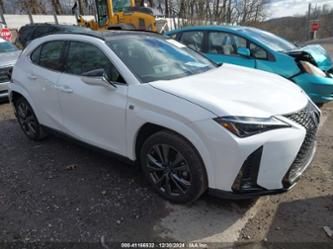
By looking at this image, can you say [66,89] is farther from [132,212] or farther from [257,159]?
[257,159]

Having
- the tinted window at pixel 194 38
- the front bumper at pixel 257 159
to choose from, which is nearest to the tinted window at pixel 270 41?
the tinted window at pixel 194 38

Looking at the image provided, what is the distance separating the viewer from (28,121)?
16.0ft

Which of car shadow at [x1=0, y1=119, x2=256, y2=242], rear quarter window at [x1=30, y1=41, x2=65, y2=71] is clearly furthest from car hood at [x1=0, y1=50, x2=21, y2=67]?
car shadow at [x1=0, y1=119, x2=256, y2=242]

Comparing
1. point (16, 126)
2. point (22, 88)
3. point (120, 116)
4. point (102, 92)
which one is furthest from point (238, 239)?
point (16, 126)

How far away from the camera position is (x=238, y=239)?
2.69m

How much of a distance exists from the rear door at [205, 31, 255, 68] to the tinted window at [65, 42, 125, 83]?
3270mm

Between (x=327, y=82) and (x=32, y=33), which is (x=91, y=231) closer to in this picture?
(x=327, y=82)

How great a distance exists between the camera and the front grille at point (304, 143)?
2.76m

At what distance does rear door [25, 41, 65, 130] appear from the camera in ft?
13.3

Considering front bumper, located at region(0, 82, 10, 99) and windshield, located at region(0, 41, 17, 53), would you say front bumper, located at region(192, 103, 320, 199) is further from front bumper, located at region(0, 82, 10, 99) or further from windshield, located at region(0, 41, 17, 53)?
windshield, located at region(0, 41, 17, 53)

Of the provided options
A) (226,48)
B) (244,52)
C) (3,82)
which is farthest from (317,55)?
(3,82)

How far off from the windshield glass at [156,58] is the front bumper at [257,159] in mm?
1043

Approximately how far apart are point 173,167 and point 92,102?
1169 mm

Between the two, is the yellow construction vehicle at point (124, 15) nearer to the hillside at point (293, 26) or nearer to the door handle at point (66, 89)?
the door handle at point (66, 89)
